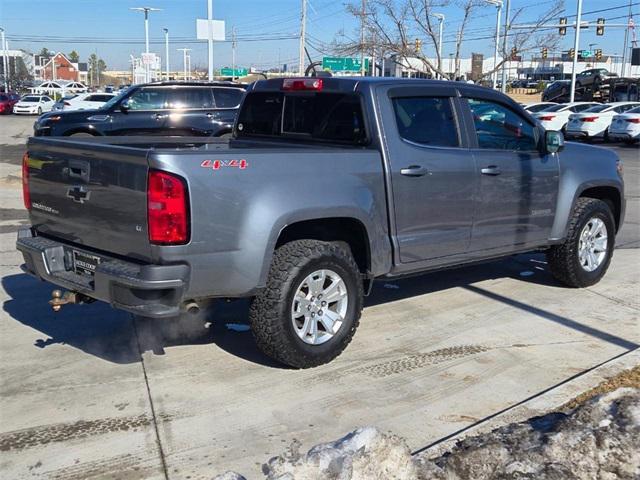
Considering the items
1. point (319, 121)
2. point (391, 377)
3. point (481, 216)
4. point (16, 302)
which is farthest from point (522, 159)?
point (16, 302)

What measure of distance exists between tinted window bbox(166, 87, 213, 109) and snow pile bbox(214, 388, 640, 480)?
42.0 ft

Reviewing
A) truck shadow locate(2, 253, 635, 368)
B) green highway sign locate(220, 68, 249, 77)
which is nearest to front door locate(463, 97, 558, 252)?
truck shadow locate(2, 253, 635, 368)

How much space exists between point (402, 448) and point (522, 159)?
3.63 metres

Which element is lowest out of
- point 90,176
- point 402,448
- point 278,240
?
point 402,448

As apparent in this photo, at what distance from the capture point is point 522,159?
6.20 metres

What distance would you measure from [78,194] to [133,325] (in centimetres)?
149

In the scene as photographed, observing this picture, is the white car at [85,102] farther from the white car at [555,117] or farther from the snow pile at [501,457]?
the snow pile at [501,457]

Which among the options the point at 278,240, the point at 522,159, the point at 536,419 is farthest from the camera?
the point at 522,159

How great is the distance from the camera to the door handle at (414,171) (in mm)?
5223

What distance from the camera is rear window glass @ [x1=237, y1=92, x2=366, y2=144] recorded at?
213 inches

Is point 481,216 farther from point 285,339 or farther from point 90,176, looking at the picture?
point 90,176

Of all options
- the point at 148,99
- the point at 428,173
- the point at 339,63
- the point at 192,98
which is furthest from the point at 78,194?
the point at 339,63

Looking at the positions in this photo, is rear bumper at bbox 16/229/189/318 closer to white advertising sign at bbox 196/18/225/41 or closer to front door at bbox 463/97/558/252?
front door at bbox 463/97/558/252

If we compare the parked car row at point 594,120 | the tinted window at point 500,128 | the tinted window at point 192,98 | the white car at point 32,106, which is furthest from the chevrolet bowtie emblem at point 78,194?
the white car at point 32,106
